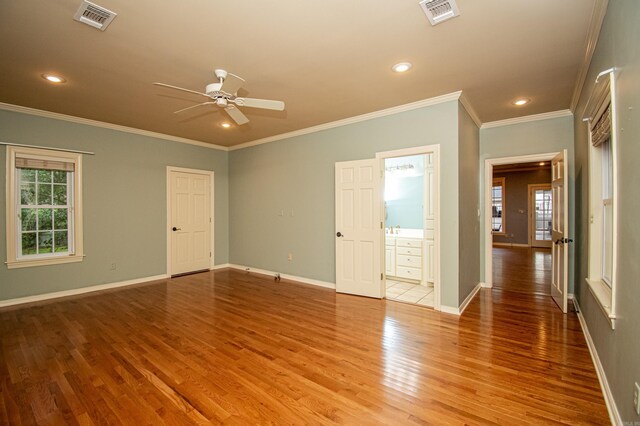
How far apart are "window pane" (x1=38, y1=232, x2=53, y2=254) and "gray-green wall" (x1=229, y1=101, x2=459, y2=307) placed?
3.11 m

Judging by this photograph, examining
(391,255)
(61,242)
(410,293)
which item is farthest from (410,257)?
(61,242)

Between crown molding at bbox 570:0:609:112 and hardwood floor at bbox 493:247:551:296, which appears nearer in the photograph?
crown molding at bbox 570:0:609:112

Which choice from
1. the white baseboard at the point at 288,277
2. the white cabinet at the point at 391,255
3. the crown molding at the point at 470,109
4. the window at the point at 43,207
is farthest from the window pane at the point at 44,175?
the crown molding at the point at 470,109

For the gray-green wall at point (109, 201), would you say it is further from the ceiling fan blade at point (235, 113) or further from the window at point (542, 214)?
the window at point (542, 214)

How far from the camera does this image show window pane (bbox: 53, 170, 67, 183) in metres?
4.55

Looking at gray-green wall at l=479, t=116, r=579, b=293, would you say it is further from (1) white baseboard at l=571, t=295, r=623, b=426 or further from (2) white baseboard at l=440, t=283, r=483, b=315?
(1) white baseboard at l=571, t=295, r=623, b=426

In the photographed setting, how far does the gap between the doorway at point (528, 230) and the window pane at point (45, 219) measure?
23.1ft

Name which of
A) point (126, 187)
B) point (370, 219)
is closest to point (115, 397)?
point (370, 219)

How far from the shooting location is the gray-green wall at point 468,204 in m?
3.82

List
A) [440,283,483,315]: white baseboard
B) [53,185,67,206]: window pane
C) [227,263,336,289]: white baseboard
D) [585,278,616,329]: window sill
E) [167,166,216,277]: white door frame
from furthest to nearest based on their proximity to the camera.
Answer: [167,166,216,277]: white door frame, [227,263,336,289]: white baseboard, [53,185,67,206]: window pane, [440,283,483,315]: white baseboard, [585,278,616,329]: window sill

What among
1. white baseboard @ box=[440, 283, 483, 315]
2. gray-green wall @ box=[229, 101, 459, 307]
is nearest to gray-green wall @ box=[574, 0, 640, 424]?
white baseboard @ box=[440, 283, 483, 315]

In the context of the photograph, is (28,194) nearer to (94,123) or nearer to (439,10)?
(94,123)

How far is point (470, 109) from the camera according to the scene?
4.10 m

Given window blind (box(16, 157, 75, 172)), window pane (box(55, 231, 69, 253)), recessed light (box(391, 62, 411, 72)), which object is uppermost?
recessed light (box(391, 62, 411, 72))
